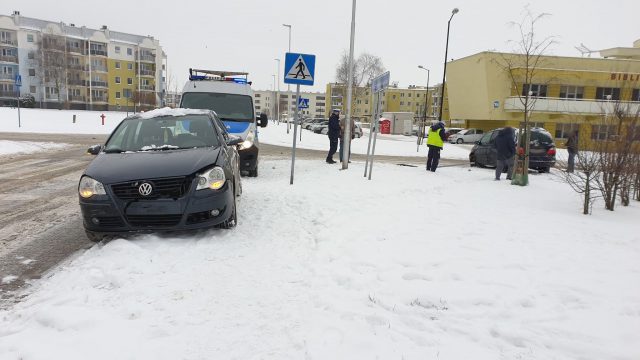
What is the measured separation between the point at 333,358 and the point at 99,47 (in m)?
88.0

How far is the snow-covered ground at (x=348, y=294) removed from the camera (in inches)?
118

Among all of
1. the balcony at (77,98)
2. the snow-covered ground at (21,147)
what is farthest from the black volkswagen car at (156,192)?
the balcony at (77,98)

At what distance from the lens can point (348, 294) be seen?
3.87 metres

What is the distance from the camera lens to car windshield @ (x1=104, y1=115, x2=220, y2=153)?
5.88m

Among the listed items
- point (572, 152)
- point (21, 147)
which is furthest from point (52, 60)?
point (572, 152)

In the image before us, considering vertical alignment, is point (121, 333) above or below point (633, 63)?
below

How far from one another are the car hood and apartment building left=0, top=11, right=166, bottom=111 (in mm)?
62858

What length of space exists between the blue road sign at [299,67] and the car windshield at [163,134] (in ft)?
9.98

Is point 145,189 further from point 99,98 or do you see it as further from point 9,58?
point 9,58

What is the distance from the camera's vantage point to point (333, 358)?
2850 millimetres

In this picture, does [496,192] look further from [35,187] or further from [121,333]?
[35,187]

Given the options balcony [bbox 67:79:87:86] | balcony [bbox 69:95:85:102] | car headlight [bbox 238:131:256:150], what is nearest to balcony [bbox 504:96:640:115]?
car headlight [bbox 238:131:256:150]

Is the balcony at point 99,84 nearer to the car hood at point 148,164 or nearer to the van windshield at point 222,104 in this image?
the van windshield at point 222,104

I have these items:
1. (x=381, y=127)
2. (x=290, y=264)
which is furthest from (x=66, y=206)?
(x=381, y=127)
